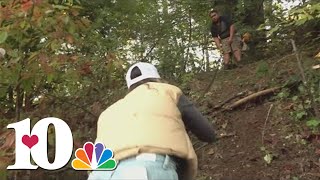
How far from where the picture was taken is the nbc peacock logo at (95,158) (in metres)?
2.73

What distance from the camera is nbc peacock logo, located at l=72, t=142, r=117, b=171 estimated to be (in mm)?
2732

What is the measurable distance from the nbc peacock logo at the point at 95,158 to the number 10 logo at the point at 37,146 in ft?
1.06

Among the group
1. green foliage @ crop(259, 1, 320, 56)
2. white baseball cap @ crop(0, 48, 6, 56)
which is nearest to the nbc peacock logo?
white baseball cap @ crop(0, 48, 6, 56)

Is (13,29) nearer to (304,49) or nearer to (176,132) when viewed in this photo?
(176,132)

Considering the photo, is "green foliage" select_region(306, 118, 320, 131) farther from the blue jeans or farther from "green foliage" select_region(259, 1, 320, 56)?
the blue jeans

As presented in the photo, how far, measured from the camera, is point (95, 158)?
3.10 m

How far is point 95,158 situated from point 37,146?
697mm

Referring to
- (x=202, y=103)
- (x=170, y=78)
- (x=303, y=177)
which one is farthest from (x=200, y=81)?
(x=303, y=177)

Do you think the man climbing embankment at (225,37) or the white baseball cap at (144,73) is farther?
the man climbing embankment at (225,37)

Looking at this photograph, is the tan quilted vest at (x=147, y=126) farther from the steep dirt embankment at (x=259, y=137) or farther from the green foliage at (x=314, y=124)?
the green foliage at (x=314, y=124)

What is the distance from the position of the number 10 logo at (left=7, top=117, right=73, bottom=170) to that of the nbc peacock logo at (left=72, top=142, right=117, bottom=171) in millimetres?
322

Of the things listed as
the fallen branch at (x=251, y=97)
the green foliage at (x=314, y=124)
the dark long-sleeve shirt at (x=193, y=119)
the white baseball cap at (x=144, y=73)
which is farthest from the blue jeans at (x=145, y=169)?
the fallen branch at (x=251, y=97)

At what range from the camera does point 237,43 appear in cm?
906

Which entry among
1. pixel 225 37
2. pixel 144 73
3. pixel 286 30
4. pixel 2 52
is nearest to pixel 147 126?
pixel 144 73
